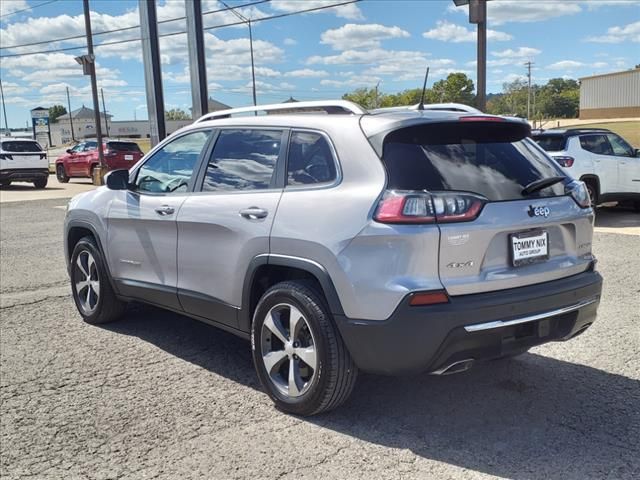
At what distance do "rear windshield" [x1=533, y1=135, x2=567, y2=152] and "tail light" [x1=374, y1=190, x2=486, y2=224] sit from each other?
30.2 feet

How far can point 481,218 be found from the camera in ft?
10.6

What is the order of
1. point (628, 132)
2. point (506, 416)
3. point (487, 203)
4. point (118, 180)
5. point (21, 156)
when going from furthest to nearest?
point (628, 132)
point (21, 156)
point (118, 180)
point (506, 416)
point (487, 203)

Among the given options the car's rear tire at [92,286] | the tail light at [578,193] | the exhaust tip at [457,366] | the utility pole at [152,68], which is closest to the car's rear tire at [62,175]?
the utility pole at [152,68]

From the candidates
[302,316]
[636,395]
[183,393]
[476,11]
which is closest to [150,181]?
[183,393]

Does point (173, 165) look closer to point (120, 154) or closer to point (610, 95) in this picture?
point (120, 154)

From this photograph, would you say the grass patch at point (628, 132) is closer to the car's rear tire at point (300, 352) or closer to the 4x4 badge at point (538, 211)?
the 4x4 badge at point (538, 211)

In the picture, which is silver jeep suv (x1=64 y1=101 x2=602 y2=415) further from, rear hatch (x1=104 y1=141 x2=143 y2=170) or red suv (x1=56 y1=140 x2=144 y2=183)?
rear hatch (x1=104 y1=141 x2=143 y2=170)

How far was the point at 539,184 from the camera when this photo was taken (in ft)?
11.6

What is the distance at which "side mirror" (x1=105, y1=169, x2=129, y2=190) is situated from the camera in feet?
16.6

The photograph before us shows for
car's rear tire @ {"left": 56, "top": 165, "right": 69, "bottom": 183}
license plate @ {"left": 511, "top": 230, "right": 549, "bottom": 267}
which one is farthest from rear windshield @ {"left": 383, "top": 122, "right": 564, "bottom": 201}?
car's rear tire @ {"left": 56, "top": 165, "right": 69, "bottom": 183}

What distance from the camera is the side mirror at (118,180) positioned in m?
5.05

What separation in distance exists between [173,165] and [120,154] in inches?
817

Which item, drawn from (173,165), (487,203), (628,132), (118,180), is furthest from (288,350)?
(628,132)

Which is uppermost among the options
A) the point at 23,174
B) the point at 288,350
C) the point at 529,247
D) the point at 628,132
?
the point at 628,132
